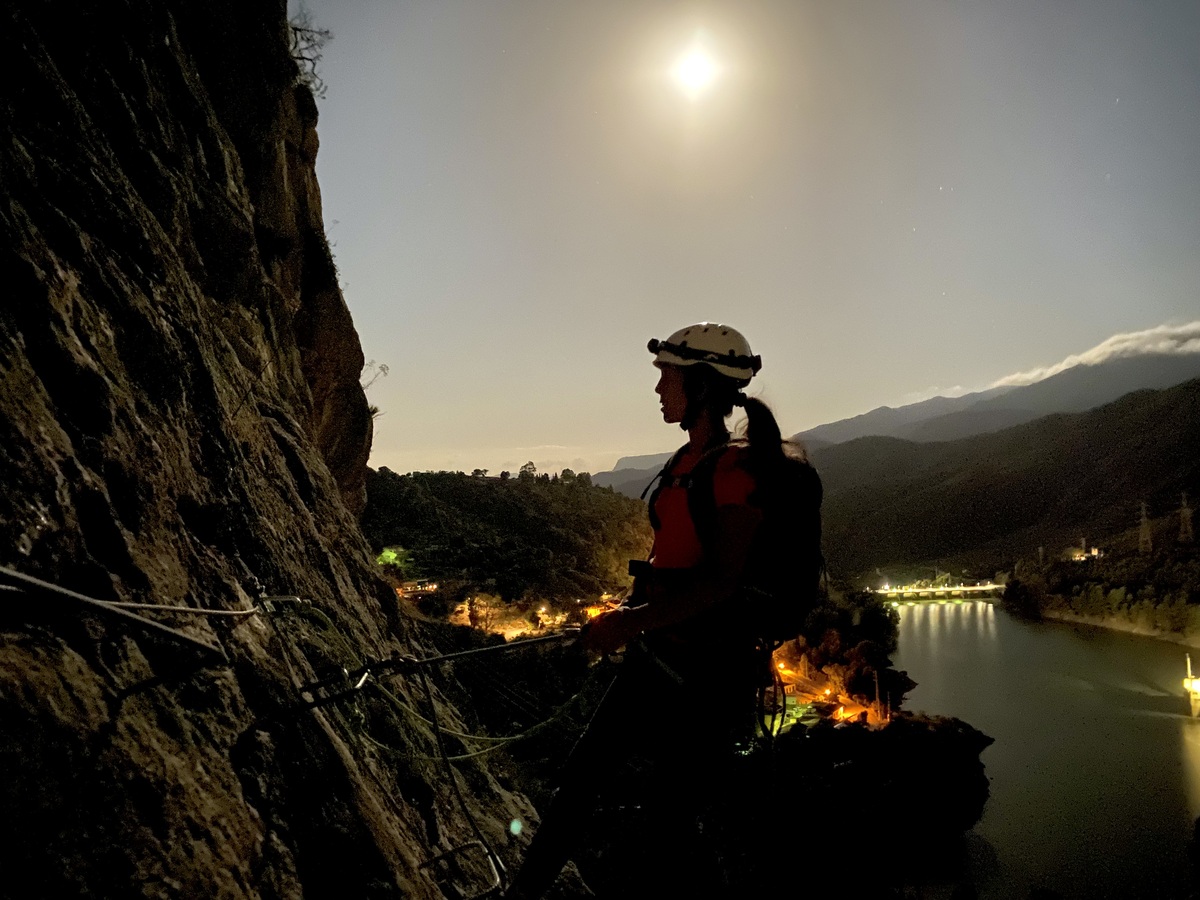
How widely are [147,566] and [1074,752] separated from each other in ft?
160

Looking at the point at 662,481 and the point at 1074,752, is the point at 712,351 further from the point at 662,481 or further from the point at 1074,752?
the point at 1074,752

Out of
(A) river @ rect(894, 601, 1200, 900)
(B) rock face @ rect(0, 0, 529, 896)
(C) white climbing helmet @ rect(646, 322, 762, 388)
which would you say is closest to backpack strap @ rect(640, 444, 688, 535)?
(C) white climbing helmet @ rect(646, 322, 762, 388)

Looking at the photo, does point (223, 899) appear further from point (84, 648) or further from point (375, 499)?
point (375, 499)

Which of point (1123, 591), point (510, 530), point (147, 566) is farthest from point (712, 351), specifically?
point (1123, 591)

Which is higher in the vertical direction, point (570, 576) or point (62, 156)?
point (62, 156)

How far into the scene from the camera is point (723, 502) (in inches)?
96.3

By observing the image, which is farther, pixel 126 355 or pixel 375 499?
pixel 375 499

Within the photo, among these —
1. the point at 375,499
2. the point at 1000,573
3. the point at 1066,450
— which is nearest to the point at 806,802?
the point at 375,499

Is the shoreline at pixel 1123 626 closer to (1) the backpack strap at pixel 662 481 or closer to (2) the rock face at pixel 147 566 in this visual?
(2) the rock face at pixel 147 566

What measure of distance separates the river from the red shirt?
32.0 meters

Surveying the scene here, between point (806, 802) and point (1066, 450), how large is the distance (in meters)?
119

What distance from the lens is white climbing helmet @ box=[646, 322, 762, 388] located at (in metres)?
2.97

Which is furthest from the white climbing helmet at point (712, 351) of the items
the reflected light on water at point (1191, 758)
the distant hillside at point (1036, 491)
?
the distant hillside at point (1036, 491)

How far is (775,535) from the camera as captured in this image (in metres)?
2.52
